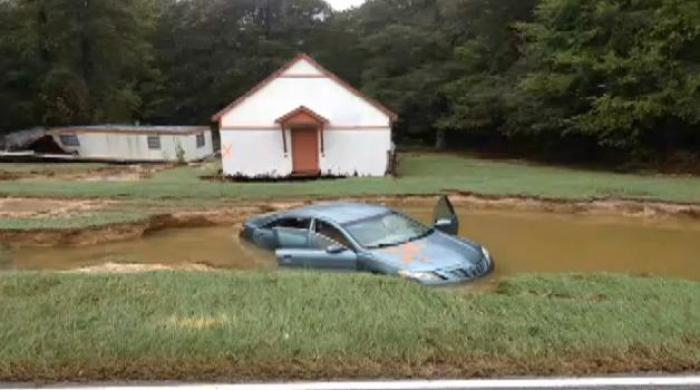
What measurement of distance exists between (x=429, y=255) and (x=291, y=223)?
9.25 feet

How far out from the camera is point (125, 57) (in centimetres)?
4478

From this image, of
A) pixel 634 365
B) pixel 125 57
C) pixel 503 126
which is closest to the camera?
pixel 634 365

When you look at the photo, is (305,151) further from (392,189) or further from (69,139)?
(69,139)

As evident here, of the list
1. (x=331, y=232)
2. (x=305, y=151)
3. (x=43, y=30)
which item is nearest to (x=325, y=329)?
(x=331, y=232)

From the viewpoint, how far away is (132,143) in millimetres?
35375

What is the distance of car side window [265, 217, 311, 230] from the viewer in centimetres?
1108

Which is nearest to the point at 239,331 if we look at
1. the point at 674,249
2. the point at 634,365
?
the point at 634,365

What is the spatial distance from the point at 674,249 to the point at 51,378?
11478mm

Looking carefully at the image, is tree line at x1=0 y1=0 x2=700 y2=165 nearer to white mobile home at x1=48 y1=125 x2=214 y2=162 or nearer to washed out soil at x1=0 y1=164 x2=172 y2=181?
white mobile home at x1=48 y1=125 x2=214 y2=162

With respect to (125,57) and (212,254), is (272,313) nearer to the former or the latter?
(212,254)

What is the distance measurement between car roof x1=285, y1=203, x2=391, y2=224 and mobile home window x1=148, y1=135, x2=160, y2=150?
25.2 m

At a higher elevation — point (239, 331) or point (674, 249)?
point (239, 331)

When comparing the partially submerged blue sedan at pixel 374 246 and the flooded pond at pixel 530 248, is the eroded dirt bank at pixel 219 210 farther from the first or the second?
the partially submerged blue sedan at pixel 374 246

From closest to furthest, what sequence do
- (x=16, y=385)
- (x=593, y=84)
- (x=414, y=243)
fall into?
(x=16, y=385) < (x=414, y=243) < (x=593, y=84)
